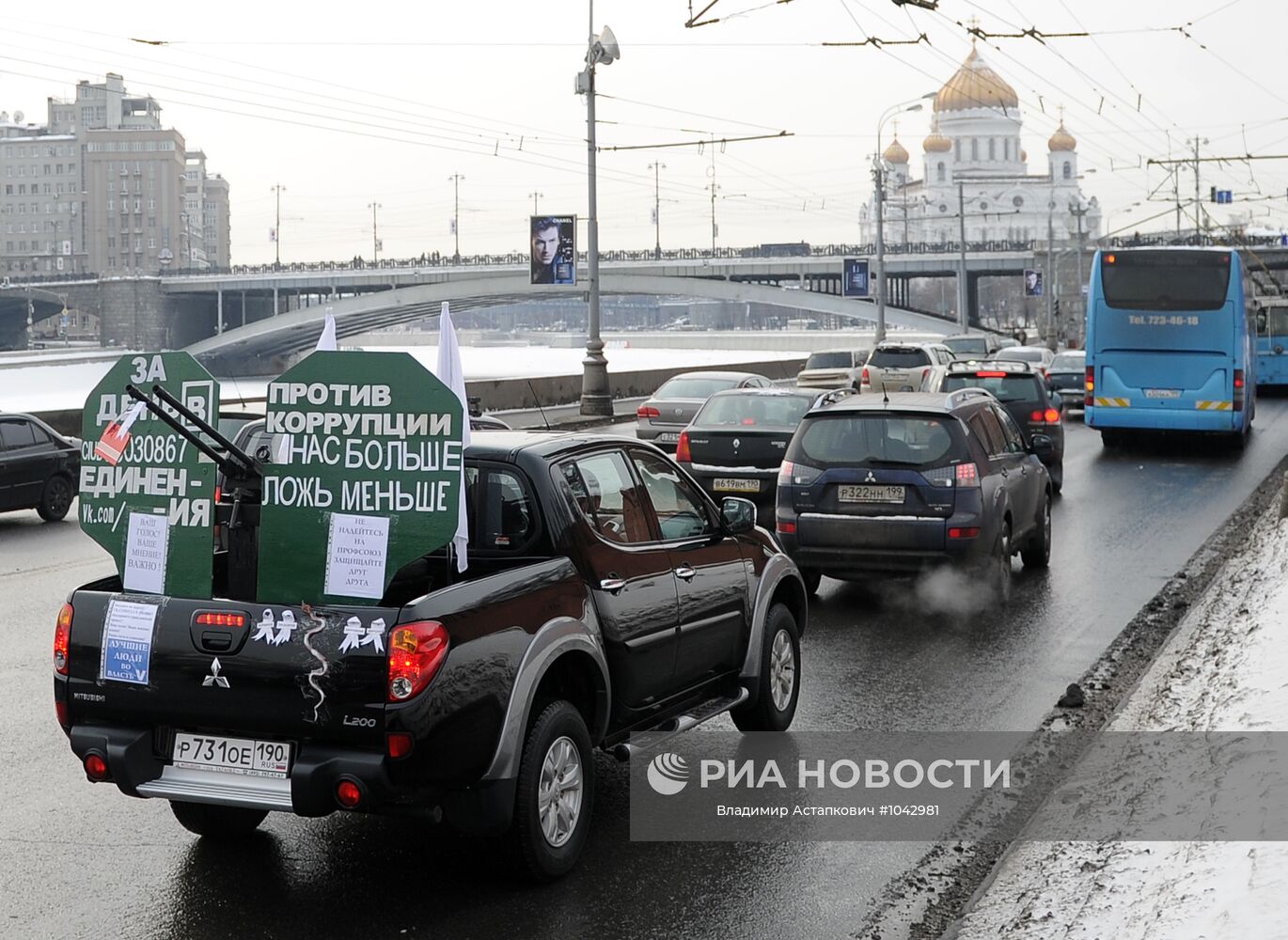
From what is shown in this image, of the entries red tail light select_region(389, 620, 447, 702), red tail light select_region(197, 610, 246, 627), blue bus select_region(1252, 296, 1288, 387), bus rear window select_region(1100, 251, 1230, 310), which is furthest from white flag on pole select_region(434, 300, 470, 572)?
blue bus select_region(1252, 296, 1288, 387)

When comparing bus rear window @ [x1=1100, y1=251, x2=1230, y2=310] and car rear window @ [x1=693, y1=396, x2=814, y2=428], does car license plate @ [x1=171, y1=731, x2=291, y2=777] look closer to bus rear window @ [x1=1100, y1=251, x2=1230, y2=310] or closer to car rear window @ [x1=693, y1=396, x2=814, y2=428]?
car rear window @ [x1=693, y1=396, x2=814, y2=428]

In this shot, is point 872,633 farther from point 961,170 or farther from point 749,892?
point 961,170

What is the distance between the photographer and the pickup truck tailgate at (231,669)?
4.75m

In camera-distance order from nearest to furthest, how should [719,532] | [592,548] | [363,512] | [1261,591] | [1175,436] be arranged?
[363,512] < [592,548] < [719,532] < [1261,591] < [1175,436]

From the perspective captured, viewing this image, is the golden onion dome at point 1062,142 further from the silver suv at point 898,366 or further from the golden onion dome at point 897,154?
the silver suv at point 898,366

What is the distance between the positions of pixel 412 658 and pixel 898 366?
3062 cm

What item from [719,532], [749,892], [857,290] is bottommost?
[749,892]

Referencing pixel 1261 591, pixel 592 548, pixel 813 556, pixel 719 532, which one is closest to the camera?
pixel 592 548

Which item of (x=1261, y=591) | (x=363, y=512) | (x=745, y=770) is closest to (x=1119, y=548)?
(x=1261, y=591)

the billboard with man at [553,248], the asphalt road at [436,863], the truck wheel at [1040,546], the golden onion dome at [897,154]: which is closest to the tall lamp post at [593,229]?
the billboard with man at [553,248]

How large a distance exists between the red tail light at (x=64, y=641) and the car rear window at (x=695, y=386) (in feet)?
60.7

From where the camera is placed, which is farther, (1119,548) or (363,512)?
(1119,548)

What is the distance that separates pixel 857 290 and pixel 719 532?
2088 inches

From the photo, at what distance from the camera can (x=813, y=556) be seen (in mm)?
10867
